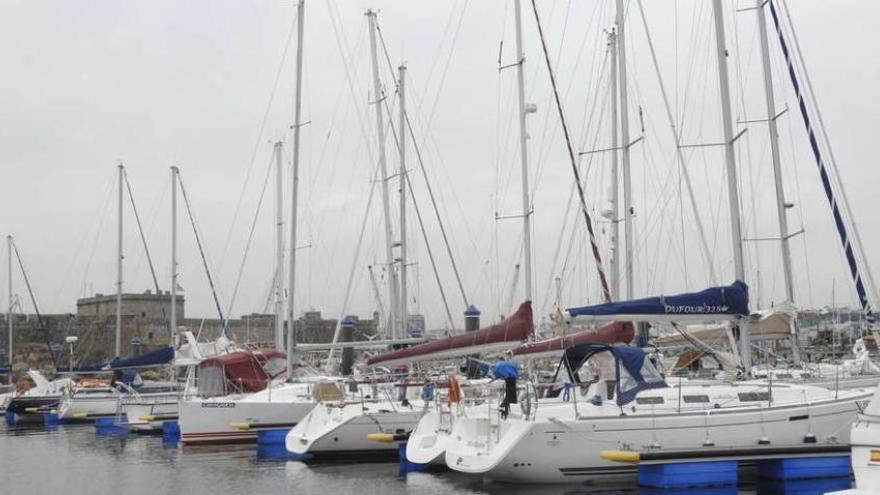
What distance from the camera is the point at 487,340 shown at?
884 inches

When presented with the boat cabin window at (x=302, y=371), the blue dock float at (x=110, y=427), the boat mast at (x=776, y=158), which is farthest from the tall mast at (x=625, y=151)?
the blue dock float at (x=110, y=427)

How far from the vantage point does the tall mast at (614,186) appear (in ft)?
91.4

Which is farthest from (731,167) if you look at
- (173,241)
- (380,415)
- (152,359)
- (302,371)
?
(173,241)

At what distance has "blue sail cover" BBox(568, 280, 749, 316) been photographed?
19.5 m

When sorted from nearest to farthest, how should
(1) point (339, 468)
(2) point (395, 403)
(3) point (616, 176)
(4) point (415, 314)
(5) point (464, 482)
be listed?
(5) point (464, 482) → (1) point (339, 468) → (2) point (395, 403) → (3) point (616, 176) → (4) point (415, 314)

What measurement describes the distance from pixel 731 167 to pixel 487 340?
6.55 m

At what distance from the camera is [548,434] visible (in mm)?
17188

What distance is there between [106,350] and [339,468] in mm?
52646

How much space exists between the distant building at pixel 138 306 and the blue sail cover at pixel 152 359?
103ft

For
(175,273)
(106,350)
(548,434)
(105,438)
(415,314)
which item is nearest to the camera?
(548,434)

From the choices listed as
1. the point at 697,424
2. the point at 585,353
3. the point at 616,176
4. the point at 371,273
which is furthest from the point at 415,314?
the point at 697,424

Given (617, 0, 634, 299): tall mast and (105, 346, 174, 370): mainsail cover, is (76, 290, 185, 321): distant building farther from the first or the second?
(617, 0, 634, 299): tall mast

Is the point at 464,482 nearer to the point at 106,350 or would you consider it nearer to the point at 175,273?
the point at 175,273

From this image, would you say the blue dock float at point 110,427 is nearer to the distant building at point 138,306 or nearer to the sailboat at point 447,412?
the sailboat at point 447,412
